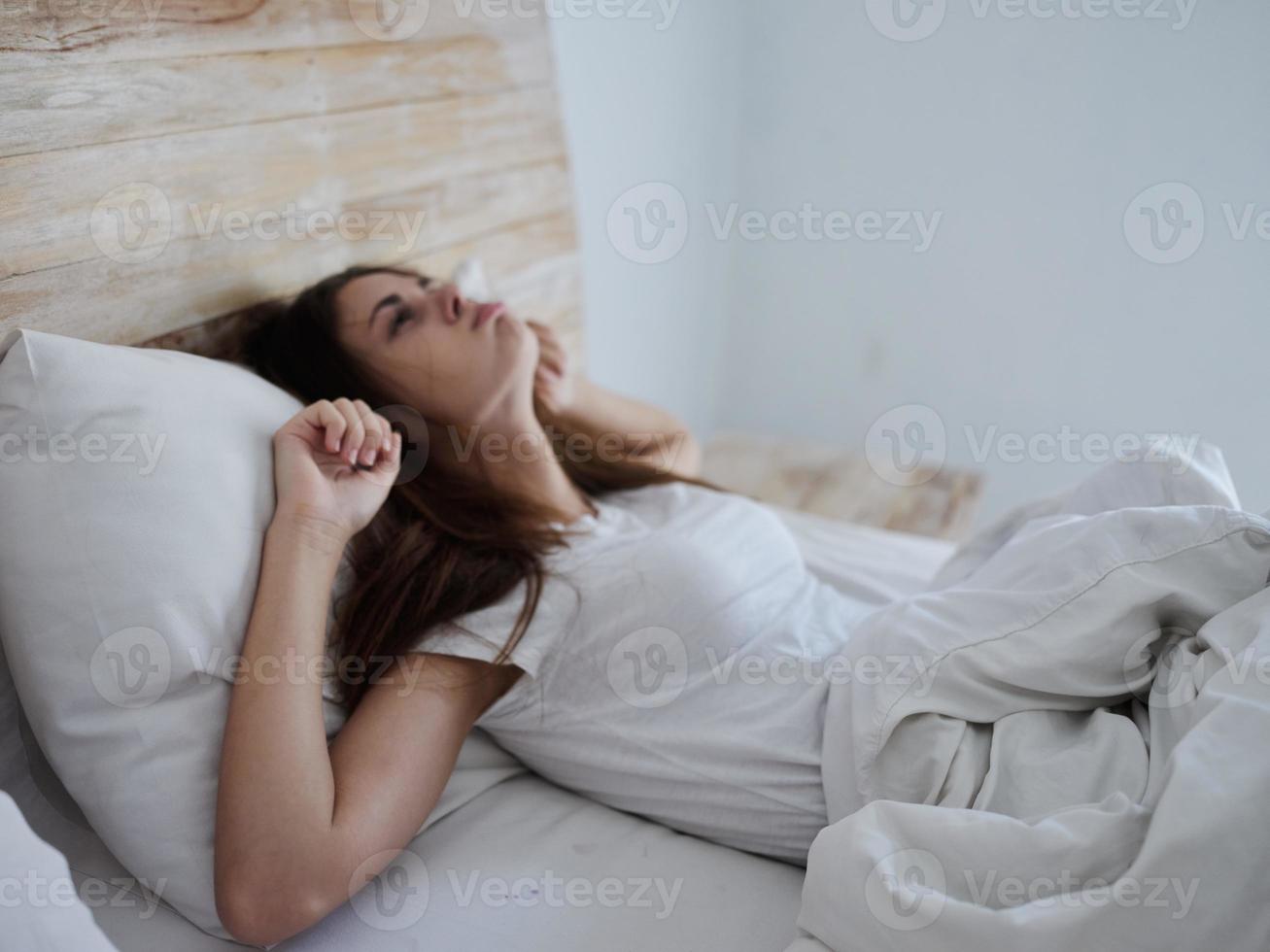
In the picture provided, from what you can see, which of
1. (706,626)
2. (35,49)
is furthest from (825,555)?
(35,49)

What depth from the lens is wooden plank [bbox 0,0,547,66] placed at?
33.4 inches

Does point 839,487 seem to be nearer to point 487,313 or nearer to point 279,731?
point 487,313

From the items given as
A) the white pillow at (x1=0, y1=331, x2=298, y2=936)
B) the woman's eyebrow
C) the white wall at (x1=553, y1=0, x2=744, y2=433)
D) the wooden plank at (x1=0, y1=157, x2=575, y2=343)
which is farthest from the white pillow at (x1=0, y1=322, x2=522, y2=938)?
the white wall at (x1=553, y1=0, x2=744, y2=433)

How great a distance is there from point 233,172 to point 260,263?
10cm

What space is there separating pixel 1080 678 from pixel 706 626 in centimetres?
35

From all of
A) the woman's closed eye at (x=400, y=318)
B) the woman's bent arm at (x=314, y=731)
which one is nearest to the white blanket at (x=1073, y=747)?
the woman's bent arm at (x=314, y=731)

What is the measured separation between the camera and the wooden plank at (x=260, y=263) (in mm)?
901

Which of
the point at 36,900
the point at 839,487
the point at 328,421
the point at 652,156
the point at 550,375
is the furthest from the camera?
the point at 652,156

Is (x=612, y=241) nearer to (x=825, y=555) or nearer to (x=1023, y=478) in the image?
(x=825, y=555)

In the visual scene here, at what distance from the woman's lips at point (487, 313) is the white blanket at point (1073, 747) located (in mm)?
539

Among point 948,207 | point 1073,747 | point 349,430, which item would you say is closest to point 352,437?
point 349,430

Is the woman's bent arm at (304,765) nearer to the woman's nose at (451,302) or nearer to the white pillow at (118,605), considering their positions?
the white pillow at (118,605)

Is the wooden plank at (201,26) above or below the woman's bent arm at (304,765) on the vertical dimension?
above

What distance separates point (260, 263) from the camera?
112 centimetres
